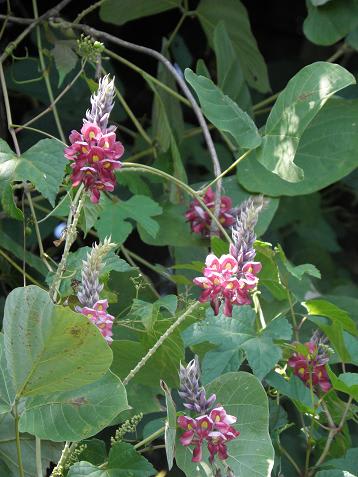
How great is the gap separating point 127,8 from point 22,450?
0.96m

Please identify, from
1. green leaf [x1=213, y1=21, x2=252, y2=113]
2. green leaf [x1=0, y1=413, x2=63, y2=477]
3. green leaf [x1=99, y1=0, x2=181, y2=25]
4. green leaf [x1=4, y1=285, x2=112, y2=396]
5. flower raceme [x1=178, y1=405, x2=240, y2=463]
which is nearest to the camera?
green leaf [x1=4, y1=285, x2=112, y2=396]

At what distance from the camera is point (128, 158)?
1.72 metres

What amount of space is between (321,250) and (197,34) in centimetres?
60

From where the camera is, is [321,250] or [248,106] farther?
[321,250]

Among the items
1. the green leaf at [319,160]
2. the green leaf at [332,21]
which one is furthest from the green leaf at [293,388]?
the green leaf at [332,21]

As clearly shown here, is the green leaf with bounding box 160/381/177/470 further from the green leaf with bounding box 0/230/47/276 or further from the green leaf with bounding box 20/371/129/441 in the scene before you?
the green leaf with bounding box 0/230/47/276

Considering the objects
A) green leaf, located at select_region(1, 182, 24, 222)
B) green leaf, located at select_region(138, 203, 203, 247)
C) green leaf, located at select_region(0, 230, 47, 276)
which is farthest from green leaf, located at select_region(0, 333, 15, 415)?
green leaf, located at select_region(138, 203, 203, 247)

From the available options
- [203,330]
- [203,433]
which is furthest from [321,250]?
[203,433]

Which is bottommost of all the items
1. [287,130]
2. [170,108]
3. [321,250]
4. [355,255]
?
[355,255]

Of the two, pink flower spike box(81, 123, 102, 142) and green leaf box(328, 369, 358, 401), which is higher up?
pink flower spike box(81, 123, 102, 142)

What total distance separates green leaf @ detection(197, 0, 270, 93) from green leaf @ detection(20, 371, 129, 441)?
1.02m

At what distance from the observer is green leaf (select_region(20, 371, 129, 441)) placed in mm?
895

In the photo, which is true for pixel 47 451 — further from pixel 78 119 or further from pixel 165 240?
pixel 78 119

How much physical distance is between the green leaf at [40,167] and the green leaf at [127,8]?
65 centimetres
